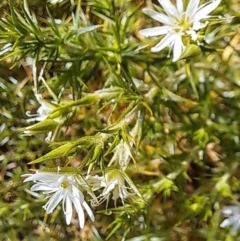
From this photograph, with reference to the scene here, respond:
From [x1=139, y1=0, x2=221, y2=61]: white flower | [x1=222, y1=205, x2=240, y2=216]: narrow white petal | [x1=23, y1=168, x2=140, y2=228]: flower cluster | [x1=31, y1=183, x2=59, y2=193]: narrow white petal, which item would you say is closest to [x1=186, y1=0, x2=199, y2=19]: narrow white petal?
[x1=139, y1=0, x2=221, y2=61]: white flower

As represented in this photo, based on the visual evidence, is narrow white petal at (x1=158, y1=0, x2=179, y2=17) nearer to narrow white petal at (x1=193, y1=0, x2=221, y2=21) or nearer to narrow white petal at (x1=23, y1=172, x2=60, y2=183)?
narrow white petal at (x1=193, y1=0, x2=221, y2=21)

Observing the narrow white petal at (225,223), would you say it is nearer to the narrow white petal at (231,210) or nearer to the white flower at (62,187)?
the narrow white petal at (231,210)

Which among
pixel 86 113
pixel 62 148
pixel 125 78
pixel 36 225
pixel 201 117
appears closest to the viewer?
pixel 62 148

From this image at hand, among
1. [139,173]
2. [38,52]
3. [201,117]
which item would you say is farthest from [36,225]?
[38,52]

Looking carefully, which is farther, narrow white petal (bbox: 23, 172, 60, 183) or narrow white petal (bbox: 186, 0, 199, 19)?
narrow white petal (bbox: 186, 0, 199, 19)

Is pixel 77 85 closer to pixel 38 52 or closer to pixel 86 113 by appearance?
pixel 38 52

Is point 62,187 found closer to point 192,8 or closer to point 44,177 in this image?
point 44,177
